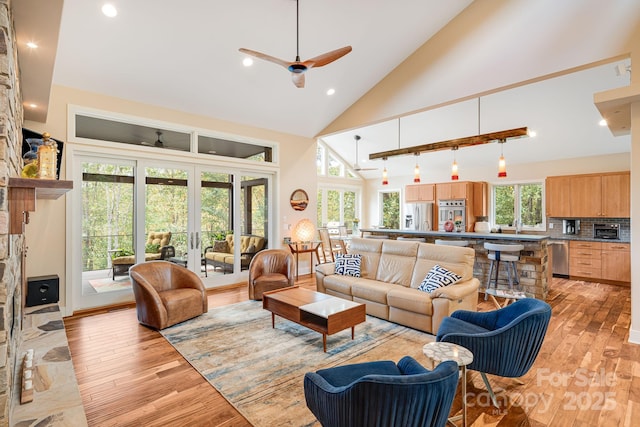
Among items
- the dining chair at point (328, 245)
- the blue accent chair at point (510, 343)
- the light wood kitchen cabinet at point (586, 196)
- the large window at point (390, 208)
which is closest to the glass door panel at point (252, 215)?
the dining chair at point (328, 245)

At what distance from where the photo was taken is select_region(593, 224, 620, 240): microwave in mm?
6676

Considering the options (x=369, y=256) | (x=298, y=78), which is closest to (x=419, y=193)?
(x=369, y=256)

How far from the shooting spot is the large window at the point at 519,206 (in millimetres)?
7910

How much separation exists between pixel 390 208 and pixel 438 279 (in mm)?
7001

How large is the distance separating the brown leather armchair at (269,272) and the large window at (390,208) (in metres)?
6.06

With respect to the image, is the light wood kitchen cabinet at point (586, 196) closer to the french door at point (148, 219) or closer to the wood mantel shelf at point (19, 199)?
the french door at point (148, 219)

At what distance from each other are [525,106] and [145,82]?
6.66m

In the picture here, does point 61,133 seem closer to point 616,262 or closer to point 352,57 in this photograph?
point 352,57

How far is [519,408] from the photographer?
2395 millimetres

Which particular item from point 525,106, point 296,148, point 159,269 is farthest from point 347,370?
point 525,106

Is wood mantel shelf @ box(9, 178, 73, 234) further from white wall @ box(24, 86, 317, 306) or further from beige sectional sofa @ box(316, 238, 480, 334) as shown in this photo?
beige sectional sofa @ box(316, 238, 480, 334)

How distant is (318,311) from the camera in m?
3.43

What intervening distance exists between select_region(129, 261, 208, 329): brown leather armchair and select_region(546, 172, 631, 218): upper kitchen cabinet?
7.53 m

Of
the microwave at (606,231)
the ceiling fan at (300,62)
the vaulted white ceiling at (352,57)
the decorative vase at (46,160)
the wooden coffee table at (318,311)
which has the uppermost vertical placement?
the vaulted white ceiling at (352,57)
